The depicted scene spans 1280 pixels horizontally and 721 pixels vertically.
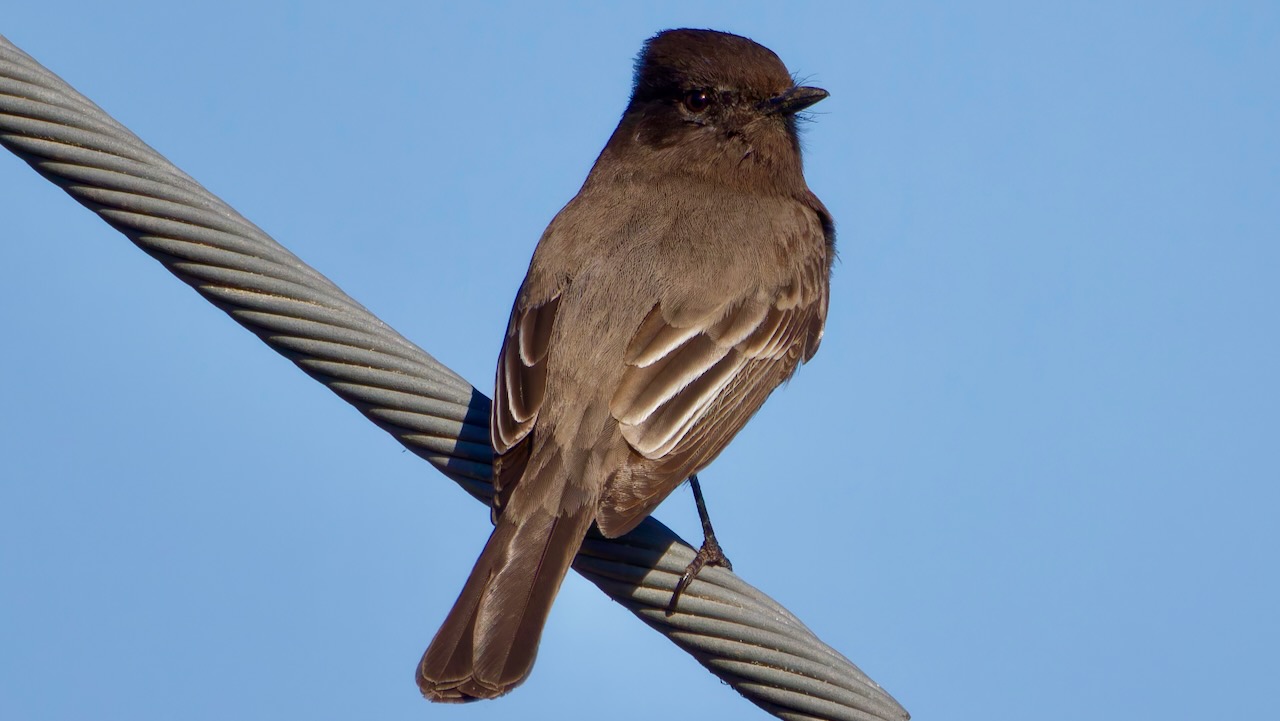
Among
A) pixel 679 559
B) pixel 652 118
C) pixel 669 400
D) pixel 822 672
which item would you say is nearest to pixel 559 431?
pixel 669 400

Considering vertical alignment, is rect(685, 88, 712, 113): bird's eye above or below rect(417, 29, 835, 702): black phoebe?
above

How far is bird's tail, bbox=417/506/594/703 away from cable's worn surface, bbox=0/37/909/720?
1.74ft

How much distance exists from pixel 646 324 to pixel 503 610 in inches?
56.6

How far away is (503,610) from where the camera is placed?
4.68 m

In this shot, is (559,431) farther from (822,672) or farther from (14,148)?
(14,148)

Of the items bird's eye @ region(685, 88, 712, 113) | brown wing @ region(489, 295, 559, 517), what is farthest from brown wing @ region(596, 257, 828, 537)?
bird's eye @ region(685, 88, 712, 113)

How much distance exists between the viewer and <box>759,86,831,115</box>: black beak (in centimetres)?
710

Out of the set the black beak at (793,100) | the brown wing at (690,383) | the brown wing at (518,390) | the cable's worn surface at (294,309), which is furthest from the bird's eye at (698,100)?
the cable's worn surface at (294,309)

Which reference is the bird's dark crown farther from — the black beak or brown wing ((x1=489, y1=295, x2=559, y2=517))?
brown wing ((x1=489, y1=295, x2=559, y2=517))

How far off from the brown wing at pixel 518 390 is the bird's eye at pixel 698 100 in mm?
1883

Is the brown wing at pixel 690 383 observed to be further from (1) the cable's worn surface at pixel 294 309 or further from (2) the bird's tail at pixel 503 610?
(1) the cable's worn surface at pixel 294 309

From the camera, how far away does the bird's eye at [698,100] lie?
23.9 feet

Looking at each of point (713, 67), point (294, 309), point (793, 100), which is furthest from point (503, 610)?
point (713, 67)

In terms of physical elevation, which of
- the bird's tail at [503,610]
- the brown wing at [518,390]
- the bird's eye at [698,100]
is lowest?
the bird's tail at [503,610]
